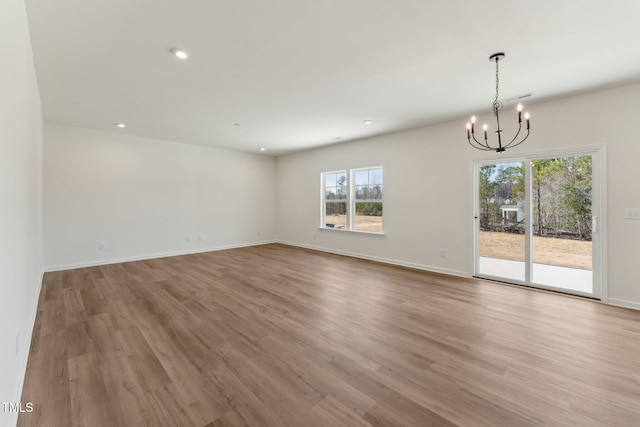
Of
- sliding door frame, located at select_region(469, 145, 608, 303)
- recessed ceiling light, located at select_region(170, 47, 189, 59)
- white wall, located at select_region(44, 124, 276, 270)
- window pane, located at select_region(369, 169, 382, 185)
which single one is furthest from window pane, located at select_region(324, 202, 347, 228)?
recessed ceiling light, located at select_region(170, 47, 189, 59)

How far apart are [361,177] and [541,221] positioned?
3.38m

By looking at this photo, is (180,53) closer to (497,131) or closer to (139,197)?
(497,131)

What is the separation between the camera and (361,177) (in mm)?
6160

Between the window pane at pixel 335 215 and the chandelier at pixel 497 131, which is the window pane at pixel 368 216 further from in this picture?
the chandelier at pixel 497 131

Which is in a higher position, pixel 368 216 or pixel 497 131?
pixel 497 131

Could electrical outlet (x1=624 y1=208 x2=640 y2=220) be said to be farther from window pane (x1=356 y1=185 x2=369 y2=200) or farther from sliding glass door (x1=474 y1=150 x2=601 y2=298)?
window pane (x1=356 y1=185 x2=369 y2=200)

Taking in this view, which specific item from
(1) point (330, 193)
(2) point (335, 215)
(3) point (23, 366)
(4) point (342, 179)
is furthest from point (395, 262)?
(3) point (23, 366)

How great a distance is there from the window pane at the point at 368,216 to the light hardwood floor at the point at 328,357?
218cm

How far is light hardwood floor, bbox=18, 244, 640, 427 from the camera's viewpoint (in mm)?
1577

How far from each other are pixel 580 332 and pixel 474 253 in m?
1.89

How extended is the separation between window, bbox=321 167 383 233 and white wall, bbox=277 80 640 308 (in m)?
0.22

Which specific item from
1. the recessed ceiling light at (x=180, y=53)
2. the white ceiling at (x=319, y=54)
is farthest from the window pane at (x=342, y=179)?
the recessed ceiling light at (x=180, y=53)

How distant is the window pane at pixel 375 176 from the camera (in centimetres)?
574

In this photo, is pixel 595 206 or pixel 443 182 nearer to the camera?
pixel 595 206
